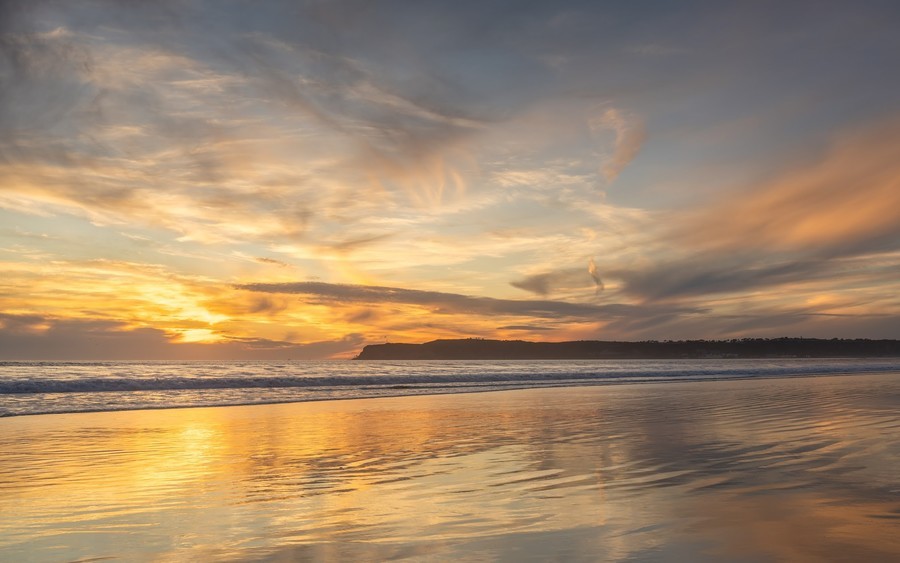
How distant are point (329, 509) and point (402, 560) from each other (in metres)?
2.15

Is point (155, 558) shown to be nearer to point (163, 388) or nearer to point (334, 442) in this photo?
point (334, 442)

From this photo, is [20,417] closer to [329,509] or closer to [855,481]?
[329,509]

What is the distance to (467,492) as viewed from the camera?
24.7 ft

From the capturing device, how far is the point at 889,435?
11.8m

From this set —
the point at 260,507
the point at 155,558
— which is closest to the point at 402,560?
the point at 155,558

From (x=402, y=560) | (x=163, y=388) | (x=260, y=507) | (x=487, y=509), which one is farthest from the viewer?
(x=163, y=388)

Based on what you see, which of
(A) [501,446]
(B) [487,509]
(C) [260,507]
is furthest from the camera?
(A) [501,446]

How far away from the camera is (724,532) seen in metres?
5.50

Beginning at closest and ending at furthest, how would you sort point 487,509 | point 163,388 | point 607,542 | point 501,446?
point 607,542, point 487,509, point 501,446, point 163,388

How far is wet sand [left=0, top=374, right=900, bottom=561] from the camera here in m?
5.29

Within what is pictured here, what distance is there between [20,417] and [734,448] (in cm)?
2020

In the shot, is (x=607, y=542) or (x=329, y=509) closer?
(x=607, y=542)

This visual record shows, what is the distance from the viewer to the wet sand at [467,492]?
529 cm

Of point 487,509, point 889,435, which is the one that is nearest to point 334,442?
point 487,509
